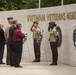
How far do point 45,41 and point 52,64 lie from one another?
2.17 m

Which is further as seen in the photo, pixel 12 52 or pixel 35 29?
pixel 35 29

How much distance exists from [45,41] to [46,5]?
2.67 meters

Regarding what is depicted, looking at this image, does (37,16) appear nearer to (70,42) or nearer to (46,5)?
(46,5)

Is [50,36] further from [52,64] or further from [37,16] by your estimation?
[37,16]

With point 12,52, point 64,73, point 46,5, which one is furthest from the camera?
point 46,5

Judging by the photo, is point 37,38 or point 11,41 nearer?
point 11,41

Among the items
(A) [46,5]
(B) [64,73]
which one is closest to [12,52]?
(B) [64,73]

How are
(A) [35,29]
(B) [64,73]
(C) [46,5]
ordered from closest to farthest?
(B) [64,73], (A) [35,29], (C) [46,5]

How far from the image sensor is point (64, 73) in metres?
16.7

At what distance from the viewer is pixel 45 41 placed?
70.8ft

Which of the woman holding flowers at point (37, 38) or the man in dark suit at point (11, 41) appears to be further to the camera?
the woman holding flowers at point (37, 38)

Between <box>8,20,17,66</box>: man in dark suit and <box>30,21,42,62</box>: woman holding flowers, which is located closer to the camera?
<box>8,20,17,66</box>: man in dark suit

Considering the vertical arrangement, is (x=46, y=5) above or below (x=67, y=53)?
above

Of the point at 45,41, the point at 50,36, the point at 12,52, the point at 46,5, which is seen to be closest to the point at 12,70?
the point at 12,52
